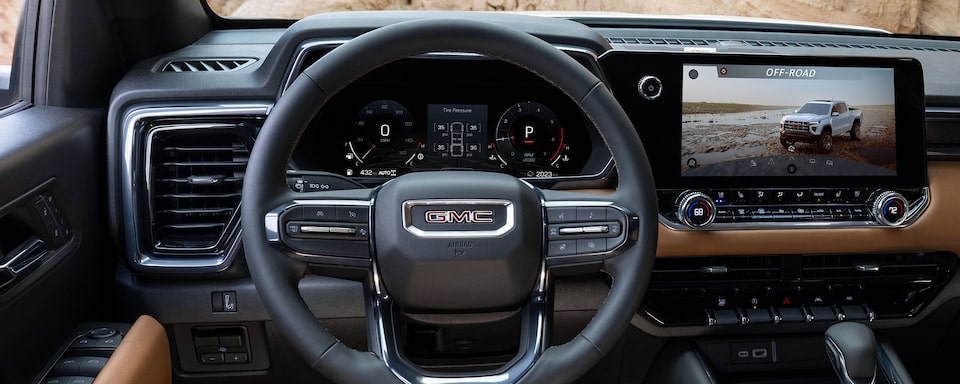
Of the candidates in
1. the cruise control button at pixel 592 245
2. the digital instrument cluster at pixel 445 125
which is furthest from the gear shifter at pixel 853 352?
the cruise control button at pixel 592 245

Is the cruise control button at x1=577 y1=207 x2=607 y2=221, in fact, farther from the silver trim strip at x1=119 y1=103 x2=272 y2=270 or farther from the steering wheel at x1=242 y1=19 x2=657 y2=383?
the silver trim strip at x1=119 y1=103 x2=272 y2=270

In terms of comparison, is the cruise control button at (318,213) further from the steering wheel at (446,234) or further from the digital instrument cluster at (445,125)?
the digital instrument cluster at (445,125)

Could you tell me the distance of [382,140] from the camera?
1.92m

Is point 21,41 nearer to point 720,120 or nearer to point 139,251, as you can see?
point 139,251

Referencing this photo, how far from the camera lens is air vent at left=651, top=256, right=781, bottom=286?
2010 mm

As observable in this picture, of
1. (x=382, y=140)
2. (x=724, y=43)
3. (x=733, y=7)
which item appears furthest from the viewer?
(x=733, y=7)

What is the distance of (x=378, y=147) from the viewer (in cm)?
192

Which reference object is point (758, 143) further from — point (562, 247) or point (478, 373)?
point (478, 373)

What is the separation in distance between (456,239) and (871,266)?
123cm

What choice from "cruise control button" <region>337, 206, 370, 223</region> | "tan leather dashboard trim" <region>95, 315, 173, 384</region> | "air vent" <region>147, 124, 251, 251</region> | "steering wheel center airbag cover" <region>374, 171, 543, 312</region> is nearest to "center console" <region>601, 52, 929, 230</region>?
"steering wheel center airbag cover" <region>374, 171, 543, 312</region>

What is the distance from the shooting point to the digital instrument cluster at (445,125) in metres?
1.90

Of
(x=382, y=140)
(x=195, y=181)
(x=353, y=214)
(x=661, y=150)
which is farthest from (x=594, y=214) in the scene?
(x=195, y=181)

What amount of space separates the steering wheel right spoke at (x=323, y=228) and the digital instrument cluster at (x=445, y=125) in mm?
518

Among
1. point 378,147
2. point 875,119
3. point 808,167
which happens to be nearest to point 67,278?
point 378,147
